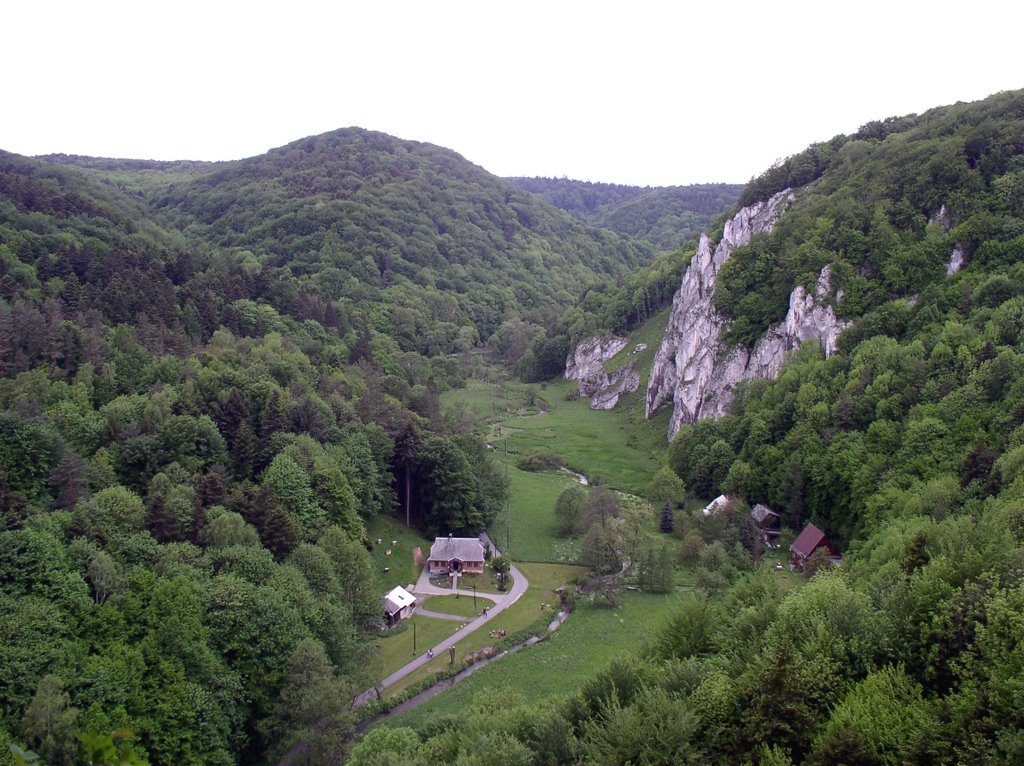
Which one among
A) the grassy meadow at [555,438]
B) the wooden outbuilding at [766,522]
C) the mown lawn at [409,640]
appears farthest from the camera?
the grassy meadow at [555,438]

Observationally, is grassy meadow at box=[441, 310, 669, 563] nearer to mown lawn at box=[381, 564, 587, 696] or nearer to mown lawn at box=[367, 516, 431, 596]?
mown lawn at box=[381, 564, 587, 696]

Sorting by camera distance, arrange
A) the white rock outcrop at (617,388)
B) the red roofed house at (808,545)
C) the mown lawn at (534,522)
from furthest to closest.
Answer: the white rock outcrop at (617,388) < the mown lawn at (534,522) < the red roofed house at (808,545)

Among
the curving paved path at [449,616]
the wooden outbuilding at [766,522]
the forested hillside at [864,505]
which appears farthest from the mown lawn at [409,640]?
the wooden outbuilding at [766,522]

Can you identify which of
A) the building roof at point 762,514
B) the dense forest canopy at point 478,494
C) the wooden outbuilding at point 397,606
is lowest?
the wooden outbuilding at point 397,606

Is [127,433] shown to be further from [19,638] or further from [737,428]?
→ [737,428]

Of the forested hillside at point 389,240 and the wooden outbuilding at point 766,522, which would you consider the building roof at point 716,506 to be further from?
the forested hillside at point 389,240

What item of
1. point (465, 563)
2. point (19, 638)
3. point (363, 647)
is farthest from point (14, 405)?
point (465, 563)

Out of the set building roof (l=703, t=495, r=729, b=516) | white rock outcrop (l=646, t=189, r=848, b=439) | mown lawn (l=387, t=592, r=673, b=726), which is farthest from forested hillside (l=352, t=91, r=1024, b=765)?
mown lawn (l=387, t=592, r=673, b=726)
